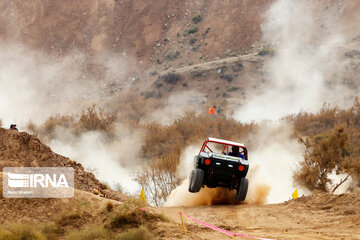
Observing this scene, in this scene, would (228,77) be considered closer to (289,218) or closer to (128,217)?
(289,218)

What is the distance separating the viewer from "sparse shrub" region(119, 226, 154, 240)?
330 inches

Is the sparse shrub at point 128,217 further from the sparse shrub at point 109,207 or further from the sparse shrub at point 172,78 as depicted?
the sparse shrub at point 172,78

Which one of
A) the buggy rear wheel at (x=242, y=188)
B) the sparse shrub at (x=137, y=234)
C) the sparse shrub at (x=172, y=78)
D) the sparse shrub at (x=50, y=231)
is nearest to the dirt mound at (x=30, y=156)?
the buggy rear wheel at (x=242, y=188)

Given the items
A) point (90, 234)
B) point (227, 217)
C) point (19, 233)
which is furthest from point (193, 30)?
point (19, 233)

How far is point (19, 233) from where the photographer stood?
837 cm

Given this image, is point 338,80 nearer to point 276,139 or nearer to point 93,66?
point 276,139

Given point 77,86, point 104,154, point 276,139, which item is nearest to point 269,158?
point 276,139

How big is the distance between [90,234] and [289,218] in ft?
16.7

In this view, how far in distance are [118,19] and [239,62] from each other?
69.8 feet

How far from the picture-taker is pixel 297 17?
2581 inches

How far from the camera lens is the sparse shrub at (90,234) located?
8531 millimetres

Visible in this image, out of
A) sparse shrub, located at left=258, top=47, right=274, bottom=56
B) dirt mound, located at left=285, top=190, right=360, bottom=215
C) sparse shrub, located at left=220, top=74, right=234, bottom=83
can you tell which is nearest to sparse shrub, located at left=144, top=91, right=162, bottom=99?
sparse shrub, located at left=220, top=74, right=234, bottom=83

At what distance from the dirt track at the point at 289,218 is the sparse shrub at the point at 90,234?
1558 millimetres

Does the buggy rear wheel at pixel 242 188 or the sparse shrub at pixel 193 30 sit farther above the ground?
the sparse shrub at pixel 193 30
